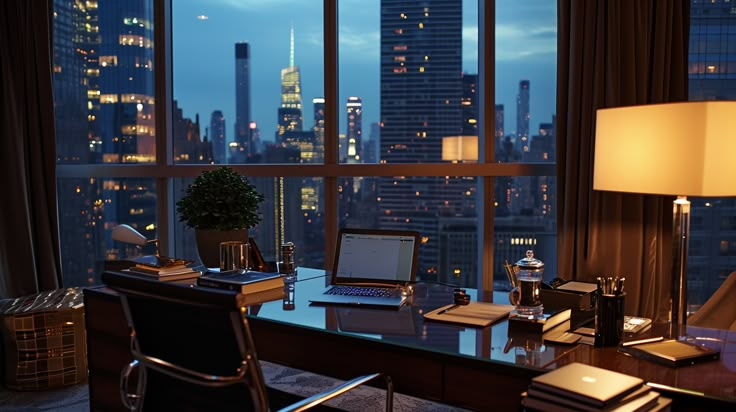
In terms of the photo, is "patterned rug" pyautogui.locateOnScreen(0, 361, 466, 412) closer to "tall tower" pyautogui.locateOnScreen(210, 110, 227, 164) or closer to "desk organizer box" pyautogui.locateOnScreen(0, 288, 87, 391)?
"desk organizer box" pyautogui.locateOnScreen(0, 288, 87, 391)

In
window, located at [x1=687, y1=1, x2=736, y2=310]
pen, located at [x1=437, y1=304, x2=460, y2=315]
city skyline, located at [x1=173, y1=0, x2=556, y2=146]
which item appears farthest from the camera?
city skyline, located at [x1=173, y1=0, x2=556, y2=146]

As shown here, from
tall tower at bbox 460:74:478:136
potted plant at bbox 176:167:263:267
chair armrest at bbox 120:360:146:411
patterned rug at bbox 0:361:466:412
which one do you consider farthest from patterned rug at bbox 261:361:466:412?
tall tower at bbox 460:74:478:136

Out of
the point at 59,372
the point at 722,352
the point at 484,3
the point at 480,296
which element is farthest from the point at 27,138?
the point at 722,352

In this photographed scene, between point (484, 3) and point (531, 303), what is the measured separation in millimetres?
2338

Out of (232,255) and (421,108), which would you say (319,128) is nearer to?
(421,108)

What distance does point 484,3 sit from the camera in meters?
3.81

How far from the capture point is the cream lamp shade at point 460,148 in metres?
3.96

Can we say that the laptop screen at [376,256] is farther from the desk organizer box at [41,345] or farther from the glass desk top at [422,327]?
the desk organizer box at [41,345]

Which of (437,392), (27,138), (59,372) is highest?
(27,138)

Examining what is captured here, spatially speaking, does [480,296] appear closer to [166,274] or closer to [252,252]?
[252,252]

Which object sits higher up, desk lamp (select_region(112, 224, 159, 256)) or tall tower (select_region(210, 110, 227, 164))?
tall tower (select_region(210, 110, 227, 164))

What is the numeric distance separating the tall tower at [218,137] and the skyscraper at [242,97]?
0.10 meters

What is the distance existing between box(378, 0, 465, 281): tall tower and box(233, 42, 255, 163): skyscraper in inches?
37.8

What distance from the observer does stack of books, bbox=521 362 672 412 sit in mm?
1399
